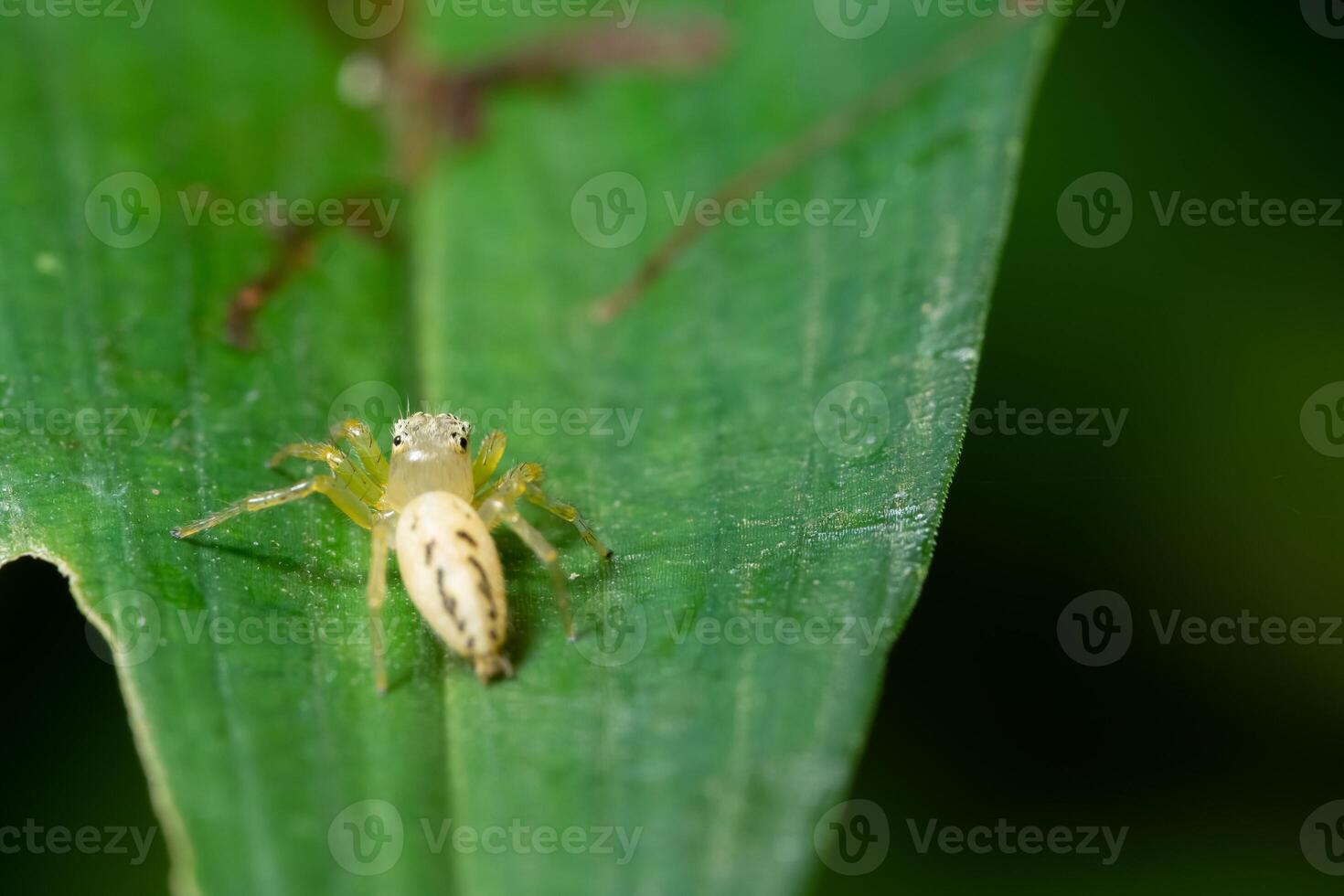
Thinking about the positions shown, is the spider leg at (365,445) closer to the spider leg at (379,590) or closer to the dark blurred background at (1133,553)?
the spider leg at (379,590)

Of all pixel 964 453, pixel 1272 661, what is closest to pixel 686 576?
pixel 964 453

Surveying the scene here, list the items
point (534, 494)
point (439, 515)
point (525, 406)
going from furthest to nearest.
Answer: point (525, 406) → point (534, 494) → point (439, 515)

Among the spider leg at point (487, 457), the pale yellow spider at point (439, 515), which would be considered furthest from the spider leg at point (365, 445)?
the spider leg at point (487, 457)

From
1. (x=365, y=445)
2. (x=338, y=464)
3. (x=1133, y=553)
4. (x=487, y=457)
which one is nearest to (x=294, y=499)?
(x=338, y=464)

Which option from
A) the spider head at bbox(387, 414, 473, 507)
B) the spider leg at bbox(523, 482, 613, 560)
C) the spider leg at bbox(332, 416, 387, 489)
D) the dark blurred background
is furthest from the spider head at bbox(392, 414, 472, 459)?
the dark blurred background

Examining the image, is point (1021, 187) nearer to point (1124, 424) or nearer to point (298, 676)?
point (1124, 424)

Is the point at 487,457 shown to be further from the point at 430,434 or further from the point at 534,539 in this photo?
the point at 534,539
